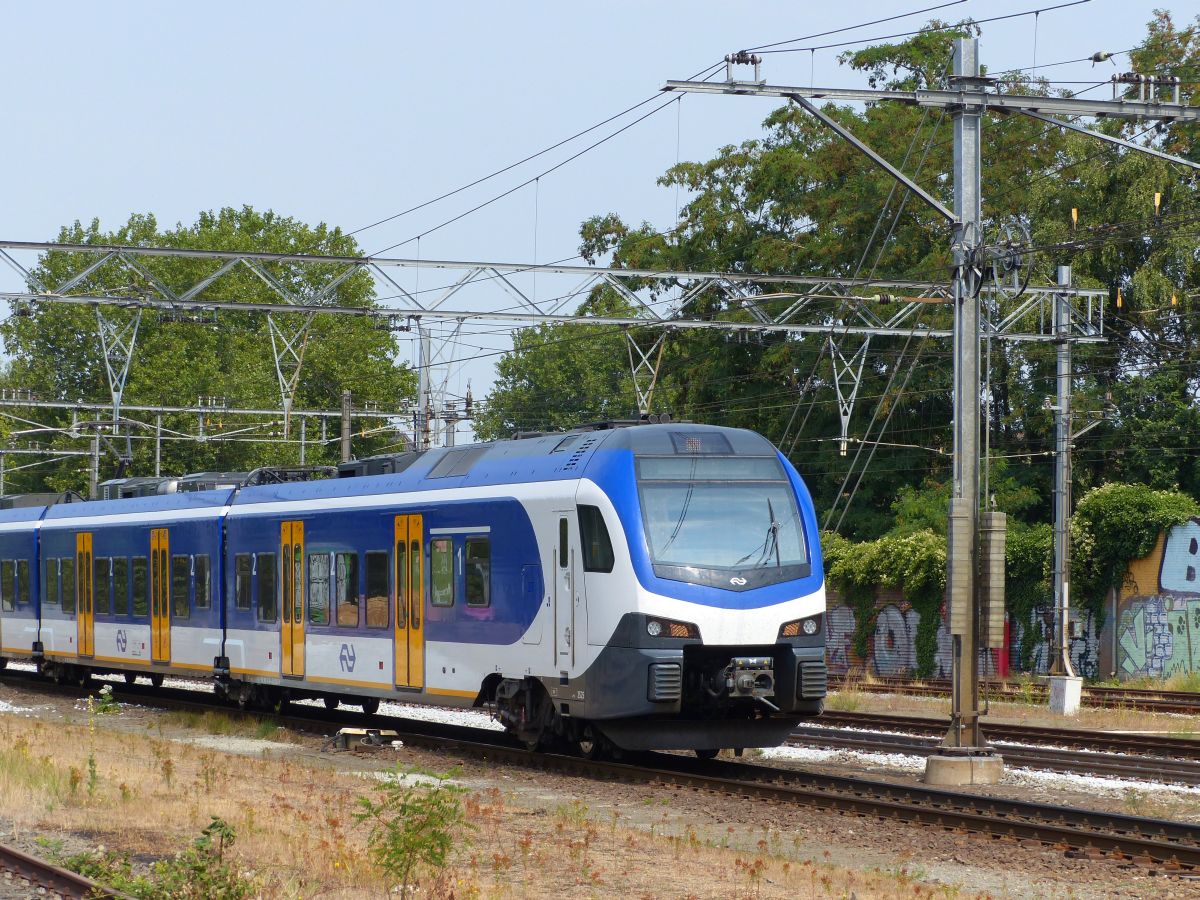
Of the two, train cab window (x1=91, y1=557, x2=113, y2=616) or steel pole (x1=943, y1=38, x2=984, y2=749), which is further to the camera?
→ train cab window (x1=91, y1=557, x2=113, y2=616)

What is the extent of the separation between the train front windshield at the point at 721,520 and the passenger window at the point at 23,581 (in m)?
18.8

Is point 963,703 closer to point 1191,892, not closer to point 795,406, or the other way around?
point 1191,892

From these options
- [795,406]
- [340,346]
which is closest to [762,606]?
[795,406]

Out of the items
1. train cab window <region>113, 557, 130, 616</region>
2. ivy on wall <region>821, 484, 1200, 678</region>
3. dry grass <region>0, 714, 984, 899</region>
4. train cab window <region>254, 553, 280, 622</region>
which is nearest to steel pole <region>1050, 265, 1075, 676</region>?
ivy on wall <region>821, 484, 1200, 678</region>

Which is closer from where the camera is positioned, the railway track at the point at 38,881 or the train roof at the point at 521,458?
the railway track at the point at 38,881

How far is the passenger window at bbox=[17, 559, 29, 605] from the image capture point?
1259 inches

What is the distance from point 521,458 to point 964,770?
220 inches

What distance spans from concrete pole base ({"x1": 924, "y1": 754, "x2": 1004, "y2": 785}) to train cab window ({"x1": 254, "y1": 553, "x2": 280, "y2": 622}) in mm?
10063

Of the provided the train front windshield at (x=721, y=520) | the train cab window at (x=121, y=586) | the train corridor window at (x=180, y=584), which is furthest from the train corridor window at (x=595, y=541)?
the train cab window at (x=121, y=586)

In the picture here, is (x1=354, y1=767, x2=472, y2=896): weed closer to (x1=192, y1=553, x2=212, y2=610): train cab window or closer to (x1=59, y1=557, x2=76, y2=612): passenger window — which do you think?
(x1=192, y1=553, x2=212, y2=610): train cab window

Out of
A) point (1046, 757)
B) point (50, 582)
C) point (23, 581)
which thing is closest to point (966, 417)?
point (1046, 757)

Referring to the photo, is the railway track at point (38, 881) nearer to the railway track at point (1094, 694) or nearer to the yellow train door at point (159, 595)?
the yellow train door at point (159, 595)

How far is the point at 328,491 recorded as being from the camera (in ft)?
73.3

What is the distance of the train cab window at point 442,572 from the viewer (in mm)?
19203
